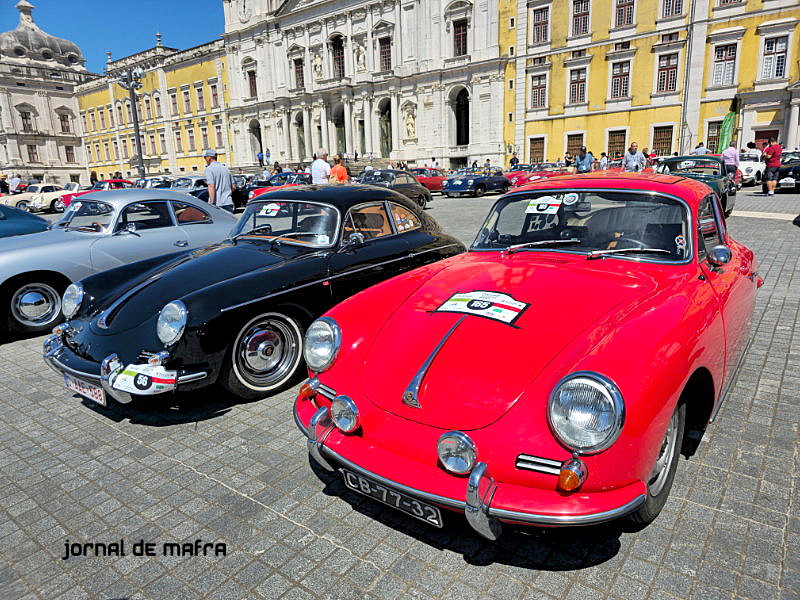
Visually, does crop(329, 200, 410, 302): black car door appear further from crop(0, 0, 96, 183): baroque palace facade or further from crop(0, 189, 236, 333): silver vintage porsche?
crop(0, 0, 96, 183): baroque palace facade

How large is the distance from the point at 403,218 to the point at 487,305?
303cm

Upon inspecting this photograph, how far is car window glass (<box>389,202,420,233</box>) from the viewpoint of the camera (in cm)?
557

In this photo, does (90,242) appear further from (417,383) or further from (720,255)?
(720,255)

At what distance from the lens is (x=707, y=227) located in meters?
3.51

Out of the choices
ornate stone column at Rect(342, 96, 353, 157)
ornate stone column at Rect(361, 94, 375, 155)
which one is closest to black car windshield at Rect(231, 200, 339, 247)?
ornate stone column at Rect(361, 94, 375, 155)

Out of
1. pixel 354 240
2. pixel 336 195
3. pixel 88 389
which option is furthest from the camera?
pixel 336 195

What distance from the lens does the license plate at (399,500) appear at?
2272mm

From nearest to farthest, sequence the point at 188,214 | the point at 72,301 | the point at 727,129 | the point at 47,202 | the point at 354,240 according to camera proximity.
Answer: the point at 72,301, the point at 354,240, the point at 188,214, the point at 47,202, the point at 727,129

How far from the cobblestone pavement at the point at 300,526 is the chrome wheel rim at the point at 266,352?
30 cm

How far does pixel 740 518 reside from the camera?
262 centimetres

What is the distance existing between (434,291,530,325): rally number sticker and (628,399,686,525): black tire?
2.95 ft

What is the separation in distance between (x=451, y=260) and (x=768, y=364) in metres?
2.97

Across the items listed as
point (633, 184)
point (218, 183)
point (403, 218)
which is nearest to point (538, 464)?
point (633, 184)

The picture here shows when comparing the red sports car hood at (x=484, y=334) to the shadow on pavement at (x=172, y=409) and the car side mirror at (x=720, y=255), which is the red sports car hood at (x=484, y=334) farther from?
the shadow on pavement at (x=172, y=409)
